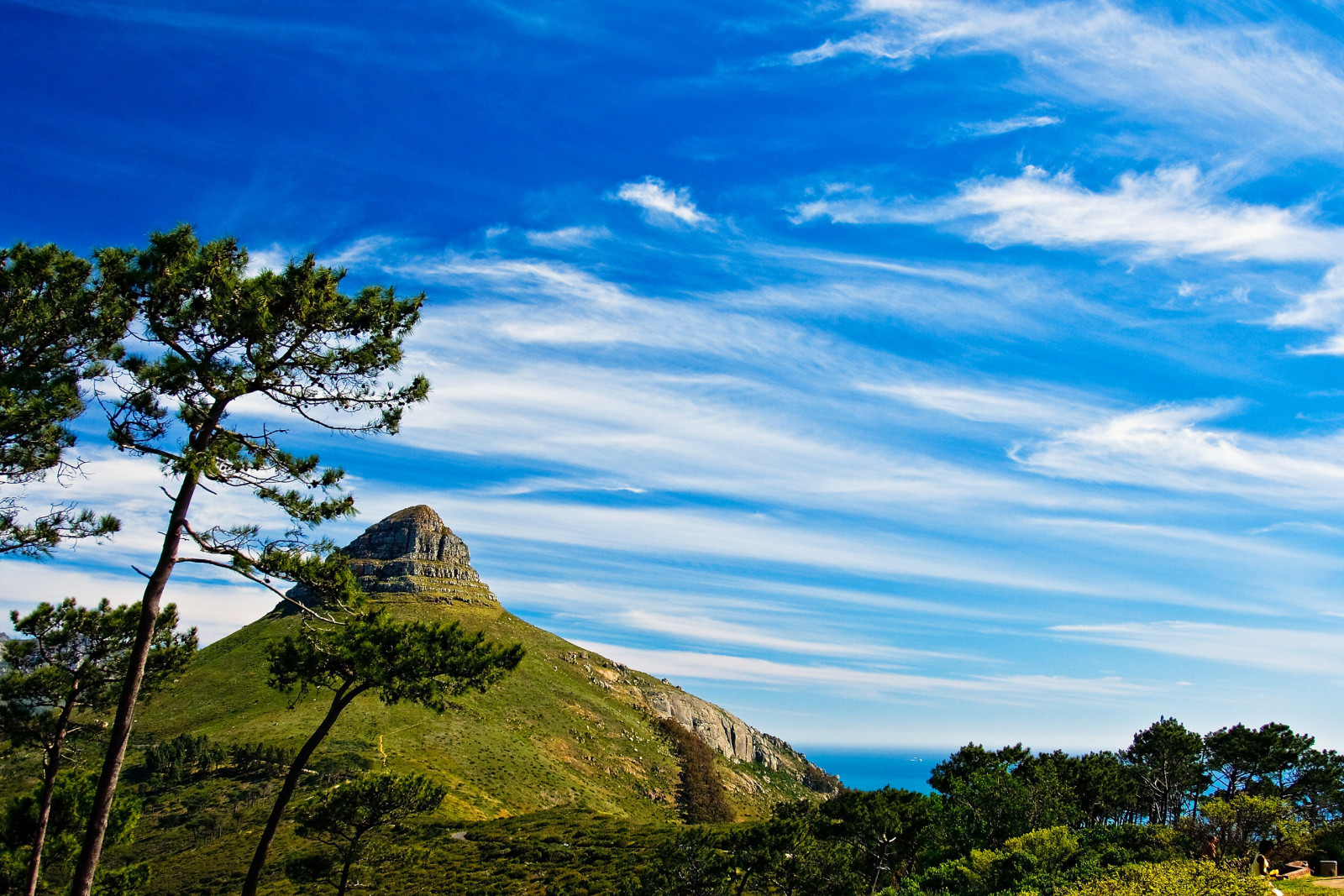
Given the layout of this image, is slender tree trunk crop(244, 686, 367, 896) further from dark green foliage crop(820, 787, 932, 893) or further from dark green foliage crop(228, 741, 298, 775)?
dark green foliage crop(228, 741, 298, 775)

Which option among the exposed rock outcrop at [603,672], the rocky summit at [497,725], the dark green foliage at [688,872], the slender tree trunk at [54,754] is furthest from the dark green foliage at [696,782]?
the slender tree trunk at [54,754]

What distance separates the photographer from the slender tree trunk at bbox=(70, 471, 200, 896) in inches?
565

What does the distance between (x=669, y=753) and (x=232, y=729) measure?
80.1 meters

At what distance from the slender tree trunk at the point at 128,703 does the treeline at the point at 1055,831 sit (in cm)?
2257

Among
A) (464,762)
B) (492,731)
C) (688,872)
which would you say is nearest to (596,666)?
(492,731)

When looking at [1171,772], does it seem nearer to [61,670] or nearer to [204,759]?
[61,670]

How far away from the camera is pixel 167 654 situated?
90.3ft

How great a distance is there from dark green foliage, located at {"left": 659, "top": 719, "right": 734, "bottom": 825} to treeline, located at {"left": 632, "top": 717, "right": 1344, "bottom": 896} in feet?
167

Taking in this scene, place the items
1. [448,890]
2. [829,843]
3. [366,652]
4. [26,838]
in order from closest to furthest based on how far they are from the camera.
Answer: [366,652] < [26,838] < [829,843] < [448,890]

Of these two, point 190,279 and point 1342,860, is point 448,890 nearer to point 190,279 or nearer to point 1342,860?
point 190,279

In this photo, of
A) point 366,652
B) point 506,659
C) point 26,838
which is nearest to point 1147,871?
point 506,659

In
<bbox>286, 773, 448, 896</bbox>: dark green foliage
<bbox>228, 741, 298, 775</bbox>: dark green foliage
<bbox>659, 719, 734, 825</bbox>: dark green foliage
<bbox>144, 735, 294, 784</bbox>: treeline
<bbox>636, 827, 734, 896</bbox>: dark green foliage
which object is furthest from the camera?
<bbox>659, 719, 734, 825</bbox>: dark green foliage

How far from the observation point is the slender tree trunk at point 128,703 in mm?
14352

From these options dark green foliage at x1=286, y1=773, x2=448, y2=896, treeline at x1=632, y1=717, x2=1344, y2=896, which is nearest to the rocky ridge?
treeline at x1=632, y1=717, x2=1344, y2=896
